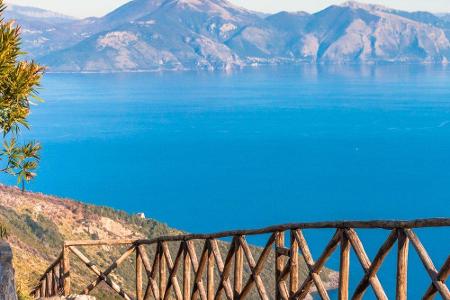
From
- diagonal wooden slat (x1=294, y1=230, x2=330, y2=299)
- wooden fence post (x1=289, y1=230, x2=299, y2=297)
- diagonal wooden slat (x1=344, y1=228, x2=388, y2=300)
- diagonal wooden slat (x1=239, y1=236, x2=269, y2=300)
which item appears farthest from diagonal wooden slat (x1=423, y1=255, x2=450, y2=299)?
diagonal wooden slat (x1=239, y1=236, x2=269, y2=300)

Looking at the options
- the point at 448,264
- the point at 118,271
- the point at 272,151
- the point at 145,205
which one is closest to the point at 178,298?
the point at 448,264

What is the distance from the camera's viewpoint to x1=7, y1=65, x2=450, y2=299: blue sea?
235ft

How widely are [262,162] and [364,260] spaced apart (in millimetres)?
90705

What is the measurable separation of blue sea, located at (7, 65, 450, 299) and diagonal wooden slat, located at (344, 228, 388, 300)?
47052mm

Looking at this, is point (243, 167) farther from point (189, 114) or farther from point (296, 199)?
point (189, 114)

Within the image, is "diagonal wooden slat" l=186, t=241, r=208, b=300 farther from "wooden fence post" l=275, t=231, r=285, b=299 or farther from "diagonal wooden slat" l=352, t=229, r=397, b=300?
"diagonal wooden slat" l=352, t=229, r=397, b=300

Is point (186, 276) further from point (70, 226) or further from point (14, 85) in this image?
point (70, 226)

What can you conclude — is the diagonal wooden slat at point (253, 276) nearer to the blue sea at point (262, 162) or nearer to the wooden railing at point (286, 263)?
the wooden railing at point (286, 263)

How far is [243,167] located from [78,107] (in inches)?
2924

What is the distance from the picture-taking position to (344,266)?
15.8ft

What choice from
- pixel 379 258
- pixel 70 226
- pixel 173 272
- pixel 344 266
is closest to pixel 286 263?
pixel 344 266

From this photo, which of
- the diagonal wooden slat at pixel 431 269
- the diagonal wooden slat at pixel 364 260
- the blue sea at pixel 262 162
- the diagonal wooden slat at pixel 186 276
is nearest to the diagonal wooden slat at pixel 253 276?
the diagonal wooden slat at pixel 186 276

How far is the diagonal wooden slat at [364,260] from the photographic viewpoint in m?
4.33

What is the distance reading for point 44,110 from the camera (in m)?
150
